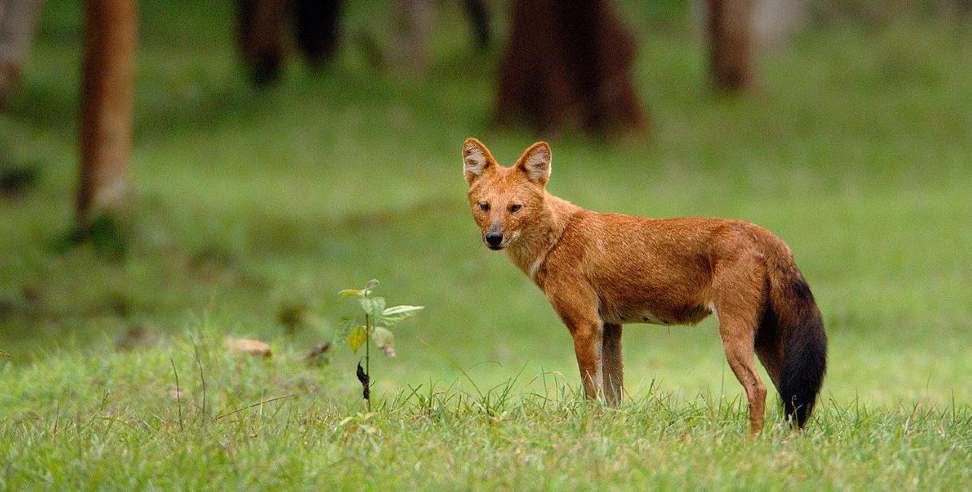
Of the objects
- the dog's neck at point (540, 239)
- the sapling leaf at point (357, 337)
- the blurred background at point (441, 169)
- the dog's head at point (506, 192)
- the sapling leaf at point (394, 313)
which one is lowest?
the blurred background at point (441, 169)

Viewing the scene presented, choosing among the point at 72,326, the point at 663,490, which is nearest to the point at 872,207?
the point at 72,326

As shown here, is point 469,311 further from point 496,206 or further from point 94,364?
point 496,206

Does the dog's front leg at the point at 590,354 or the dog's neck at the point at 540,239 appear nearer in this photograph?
the dog's front leg at the point at 590,354

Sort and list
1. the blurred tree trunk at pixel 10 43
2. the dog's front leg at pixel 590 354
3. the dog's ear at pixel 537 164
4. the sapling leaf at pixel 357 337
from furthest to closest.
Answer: the blurred tree trunk at pixel 10 43 < the dog's ear at pixel 537 164 < the dog's front leg at pixel 590 354 < the sapling leaf at pixel 357 337

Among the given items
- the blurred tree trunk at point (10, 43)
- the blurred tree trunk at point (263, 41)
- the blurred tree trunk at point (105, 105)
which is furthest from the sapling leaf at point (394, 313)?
the blurred tree trunk at point (263, 41)

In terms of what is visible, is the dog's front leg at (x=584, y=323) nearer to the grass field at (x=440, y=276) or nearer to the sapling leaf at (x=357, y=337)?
the grass field at (x=440, y=276)

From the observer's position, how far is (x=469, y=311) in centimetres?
1247

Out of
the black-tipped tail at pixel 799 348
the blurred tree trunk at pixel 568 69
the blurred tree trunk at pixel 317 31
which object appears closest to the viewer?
the black-tipped tail at pixel 799 348

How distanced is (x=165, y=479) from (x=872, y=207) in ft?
44.3

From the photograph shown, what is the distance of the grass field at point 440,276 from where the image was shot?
189 inches

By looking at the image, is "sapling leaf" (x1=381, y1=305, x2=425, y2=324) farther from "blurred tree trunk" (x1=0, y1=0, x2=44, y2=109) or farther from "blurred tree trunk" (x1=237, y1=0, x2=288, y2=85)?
"blurred tree trunk" (x1=237, y1=0, x2=288, y2=85)

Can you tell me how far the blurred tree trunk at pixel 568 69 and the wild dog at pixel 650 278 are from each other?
13205 millimetres

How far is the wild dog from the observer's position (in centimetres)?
536

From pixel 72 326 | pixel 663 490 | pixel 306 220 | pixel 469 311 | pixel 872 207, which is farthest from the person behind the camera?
pixel 872 207
